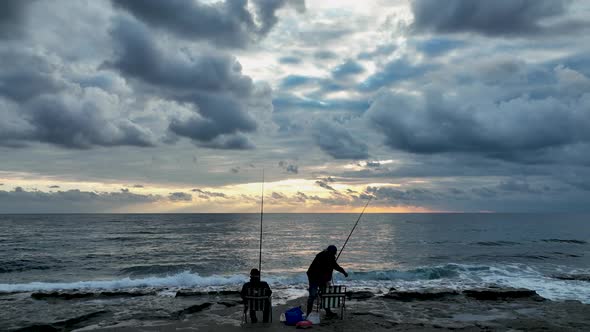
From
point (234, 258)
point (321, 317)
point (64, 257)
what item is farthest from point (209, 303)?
point (64, 257)

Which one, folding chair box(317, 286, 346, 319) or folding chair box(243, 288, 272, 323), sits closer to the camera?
folding chair box(243, 288, 272, 323)

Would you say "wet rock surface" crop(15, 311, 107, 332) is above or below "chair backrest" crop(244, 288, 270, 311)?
below

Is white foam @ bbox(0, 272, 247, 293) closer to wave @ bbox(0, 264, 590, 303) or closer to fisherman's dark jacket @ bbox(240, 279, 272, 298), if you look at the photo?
wave @ bbox(0, 264, 590, 303)

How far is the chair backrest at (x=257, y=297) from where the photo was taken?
10211mm

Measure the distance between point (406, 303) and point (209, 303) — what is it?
716cm

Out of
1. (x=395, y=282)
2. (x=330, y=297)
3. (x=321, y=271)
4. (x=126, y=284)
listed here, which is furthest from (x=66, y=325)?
(x=395, y=282)

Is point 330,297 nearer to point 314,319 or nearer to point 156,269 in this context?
point 314,319

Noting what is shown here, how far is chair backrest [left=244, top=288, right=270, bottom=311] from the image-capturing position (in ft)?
33.5

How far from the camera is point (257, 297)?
1020 centimetres

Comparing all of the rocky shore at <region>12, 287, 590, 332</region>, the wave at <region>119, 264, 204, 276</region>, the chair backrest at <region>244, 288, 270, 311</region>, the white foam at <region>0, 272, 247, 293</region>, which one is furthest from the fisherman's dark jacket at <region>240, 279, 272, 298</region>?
the wave at <region>119, 264, 204, 276</region>

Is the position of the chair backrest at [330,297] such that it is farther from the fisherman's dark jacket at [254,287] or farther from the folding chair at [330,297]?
the fisherman's dark jacket at [254,287]

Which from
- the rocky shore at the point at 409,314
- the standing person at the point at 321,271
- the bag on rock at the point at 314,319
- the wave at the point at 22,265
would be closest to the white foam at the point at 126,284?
the rocky shore at the point at 409,314

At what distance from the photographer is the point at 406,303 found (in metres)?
14.2

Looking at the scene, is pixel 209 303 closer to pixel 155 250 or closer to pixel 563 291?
pixel 563 291
